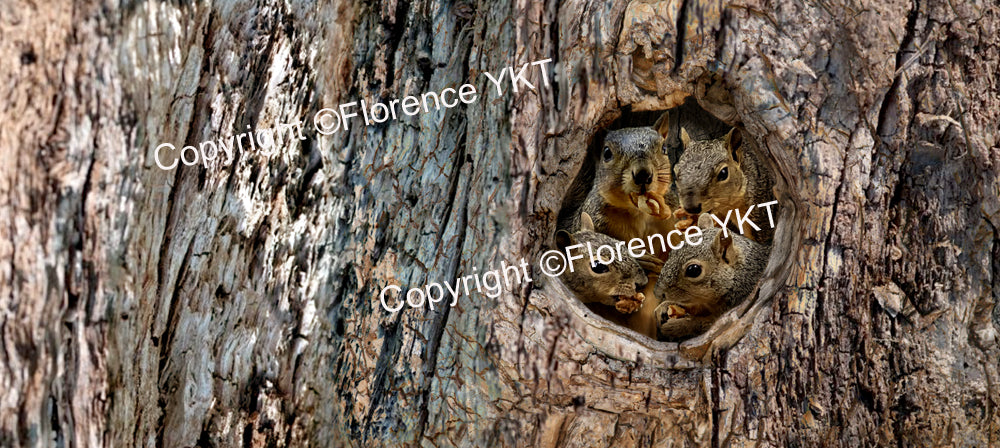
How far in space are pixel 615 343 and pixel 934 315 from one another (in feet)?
3.02

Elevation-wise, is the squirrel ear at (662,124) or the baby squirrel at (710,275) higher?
the squirrel ear at (662,124)

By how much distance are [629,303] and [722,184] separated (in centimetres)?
54

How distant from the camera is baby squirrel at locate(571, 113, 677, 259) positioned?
2.98m

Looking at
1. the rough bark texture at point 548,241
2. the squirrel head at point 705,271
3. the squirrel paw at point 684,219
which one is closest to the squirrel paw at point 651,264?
the squirrel paw at point 684,219

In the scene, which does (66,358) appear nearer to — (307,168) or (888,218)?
(307,168)

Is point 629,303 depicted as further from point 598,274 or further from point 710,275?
point 710,275

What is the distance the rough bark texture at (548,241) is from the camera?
7.97 feet

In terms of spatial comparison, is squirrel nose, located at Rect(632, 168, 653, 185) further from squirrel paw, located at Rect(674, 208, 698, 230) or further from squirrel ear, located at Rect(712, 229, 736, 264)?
squirrel ear, located at Rect(712, 229, 736, 264)

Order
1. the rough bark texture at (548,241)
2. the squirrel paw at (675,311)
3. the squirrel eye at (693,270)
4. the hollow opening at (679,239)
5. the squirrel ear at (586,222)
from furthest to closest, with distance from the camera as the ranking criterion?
the squirrel ear at (586,222), the squirrel paw at (675,311), the squirrel eye at (693,270), the hollow opening at (679,239), the rough bark texture at (548,241)

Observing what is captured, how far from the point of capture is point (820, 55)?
2.51 meters

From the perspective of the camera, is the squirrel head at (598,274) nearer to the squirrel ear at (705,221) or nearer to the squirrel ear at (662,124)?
the squirrel ear at (705,221)

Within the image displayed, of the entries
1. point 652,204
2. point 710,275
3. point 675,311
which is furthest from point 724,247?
A: point 652,204

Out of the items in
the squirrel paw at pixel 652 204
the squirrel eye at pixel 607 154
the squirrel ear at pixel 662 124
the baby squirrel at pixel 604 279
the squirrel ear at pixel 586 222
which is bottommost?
the baby squirrel at pixel 604 279

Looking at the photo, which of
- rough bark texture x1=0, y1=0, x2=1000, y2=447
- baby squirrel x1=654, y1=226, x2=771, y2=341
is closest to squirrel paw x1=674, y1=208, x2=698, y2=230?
baby squirrel x1=654, y1=226, x2=771, y2=341
